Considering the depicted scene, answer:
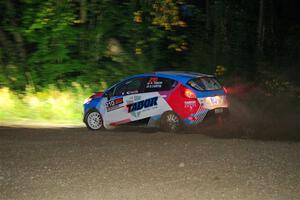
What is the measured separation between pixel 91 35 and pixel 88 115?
25.5 feet

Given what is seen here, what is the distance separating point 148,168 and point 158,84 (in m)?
5.24

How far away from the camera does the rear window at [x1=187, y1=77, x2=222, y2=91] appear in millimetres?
14167

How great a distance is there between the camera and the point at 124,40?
23641 mm

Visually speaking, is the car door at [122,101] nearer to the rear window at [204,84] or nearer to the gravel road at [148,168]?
the rear window at [204,84]

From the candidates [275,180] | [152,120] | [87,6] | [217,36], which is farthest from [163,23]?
[275,180]

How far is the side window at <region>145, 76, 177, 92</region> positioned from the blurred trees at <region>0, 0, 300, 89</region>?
22.4 feet

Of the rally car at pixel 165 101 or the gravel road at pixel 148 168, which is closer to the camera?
the gravel road at pixel 148 168

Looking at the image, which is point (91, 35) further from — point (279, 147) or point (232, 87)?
point (279, 147)

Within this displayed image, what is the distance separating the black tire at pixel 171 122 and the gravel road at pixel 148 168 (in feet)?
2.86

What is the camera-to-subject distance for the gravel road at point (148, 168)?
791 centimetres

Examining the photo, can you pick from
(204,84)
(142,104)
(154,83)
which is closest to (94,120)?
(142,104)

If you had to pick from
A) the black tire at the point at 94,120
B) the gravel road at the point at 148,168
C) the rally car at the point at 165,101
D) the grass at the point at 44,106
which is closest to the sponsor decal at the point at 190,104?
the rally car at the point at 165,101

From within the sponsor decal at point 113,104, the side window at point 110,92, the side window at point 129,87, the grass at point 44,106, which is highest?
the side window at point 129,87

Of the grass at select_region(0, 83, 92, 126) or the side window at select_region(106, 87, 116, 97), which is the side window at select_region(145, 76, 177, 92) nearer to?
the side window at select_region(106, 87, 116, 97)
